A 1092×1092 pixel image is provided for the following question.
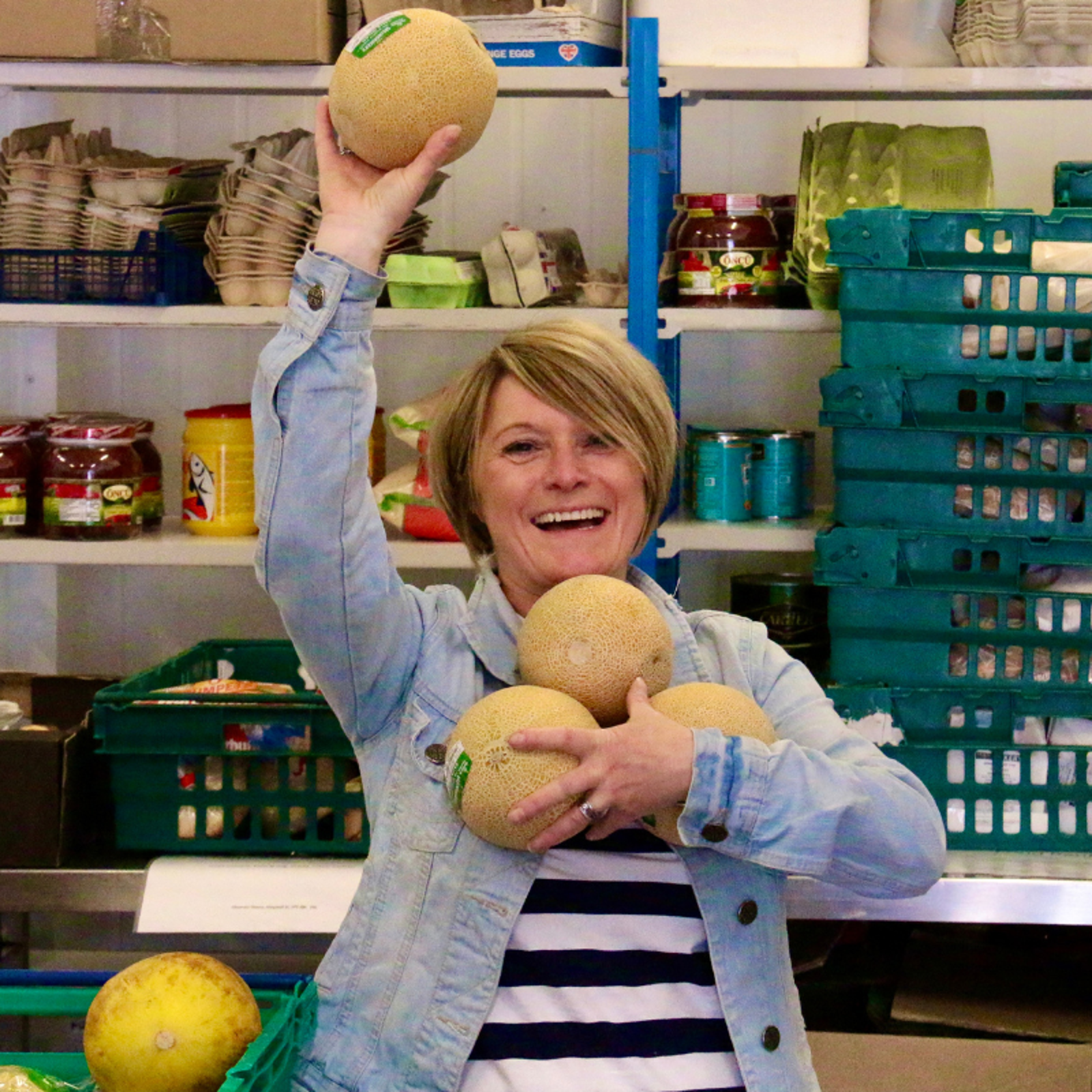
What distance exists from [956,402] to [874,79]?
1.64 ft

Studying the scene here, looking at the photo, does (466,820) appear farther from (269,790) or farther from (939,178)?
(939,178)

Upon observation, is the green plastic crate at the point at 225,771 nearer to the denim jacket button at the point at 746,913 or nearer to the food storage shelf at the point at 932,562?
the food storage shelf at the point at 932,562

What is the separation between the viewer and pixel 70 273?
227 centimetres

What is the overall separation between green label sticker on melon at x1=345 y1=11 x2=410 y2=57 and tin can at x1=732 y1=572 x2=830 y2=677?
48.9 inches

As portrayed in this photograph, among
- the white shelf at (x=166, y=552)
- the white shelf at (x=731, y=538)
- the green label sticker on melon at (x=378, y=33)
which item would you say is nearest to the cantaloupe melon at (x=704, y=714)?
the green label sticker on melon at (x=378, y=33)

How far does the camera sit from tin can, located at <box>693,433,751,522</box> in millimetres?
2258

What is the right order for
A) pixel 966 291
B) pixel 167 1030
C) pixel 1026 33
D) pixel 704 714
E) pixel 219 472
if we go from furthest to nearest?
pixel 219 472
pixel 1026 33
pixel 966 291
pixel 704 714
pixel 167 1030

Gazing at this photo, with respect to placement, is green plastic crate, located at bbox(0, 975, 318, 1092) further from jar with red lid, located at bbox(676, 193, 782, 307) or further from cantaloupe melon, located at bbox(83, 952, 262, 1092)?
jar with red lid, located at bbox(676, 193, 782, 307)

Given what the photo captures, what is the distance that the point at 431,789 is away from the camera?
1.37 meters

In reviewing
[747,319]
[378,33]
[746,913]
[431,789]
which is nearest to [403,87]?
[378,33]

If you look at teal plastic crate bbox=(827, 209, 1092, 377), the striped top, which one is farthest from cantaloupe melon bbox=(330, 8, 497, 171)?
teal plastic crate bbox=(827, 209, 1092, 377)

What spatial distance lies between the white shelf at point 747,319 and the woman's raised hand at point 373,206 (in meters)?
0.94

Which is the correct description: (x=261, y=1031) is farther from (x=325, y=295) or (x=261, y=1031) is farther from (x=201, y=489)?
(x=201, y=489)

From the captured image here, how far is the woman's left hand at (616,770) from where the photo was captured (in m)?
1.16
